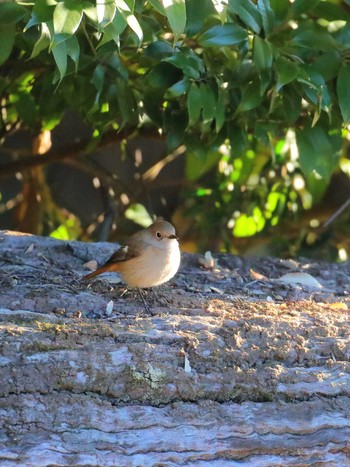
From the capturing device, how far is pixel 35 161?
5781mm

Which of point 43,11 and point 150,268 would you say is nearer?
point 43,11

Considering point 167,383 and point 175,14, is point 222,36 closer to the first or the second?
point 175,14

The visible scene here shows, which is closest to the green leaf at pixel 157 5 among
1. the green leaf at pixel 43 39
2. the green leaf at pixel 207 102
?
the green leaf at pixel 43 39

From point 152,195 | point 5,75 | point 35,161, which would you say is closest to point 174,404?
point 5,75

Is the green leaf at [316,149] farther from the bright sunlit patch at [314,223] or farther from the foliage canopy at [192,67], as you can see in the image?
the bright sunlit patch at [314,223]

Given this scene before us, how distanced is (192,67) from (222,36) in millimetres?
172

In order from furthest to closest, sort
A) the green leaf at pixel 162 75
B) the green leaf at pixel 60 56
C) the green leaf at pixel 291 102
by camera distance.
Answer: the green leaf at pixel 291 102 → the green leaf at pixel 162 75 → the green leaf at pixel 60 56

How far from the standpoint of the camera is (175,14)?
9.89ft

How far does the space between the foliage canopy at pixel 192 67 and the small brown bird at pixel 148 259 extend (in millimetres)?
489

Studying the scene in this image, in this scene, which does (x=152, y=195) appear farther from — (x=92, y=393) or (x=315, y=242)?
(x=92, y=393)

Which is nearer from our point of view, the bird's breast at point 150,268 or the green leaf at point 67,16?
the green leaf at point 67,16

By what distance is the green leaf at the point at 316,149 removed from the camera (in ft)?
13.5

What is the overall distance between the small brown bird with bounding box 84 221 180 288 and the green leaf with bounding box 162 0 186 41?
1192 mm

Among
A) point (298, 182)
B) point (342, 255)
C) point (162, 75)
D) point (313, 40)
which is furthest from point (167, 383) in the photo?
point (342, 255)
